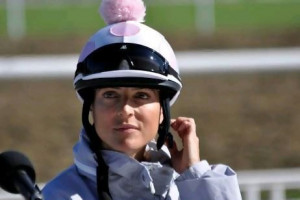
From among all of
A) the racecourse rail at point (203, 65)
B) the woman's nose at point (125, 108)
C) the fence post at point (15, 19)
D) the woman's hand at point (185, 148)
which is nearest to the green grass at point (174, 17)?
the fence post at point (15, 19)

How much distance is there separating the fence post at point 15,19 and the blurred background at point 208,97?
0.05 ft

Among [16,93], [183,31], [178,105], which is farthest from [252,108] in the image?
[183,31]

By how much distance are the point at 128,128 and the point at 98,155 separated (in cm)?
12

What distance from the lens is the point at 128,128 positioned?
3.12 metres

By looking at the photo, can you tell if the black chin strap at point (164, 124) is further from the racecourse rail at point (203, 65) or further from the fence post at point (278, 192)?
the racecourse rail at point (203, 65)

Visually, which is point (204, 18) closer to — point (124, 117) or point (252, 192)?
point (252, 192)

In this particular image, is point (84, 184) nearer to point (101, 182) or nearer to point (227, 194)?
point (101, 182)

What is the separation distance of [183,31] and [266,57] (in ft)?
25.1

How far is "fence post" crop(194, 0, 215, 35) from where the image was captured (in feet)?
55.8

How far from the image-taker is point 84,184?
3.16m

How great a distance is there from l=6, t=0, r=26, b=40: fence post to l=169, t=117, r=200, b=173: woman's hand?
13.0m

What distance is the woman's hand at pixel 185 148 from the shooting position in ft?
10.9

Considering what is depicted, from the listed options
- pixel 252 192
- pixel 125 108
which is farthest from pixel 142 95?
pixel 252 192

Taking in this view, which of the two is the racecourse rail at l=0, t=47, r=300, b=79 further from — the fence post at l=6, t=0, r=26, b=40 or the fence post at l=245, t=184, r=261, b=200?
the fence post at l=6, t=0, r=26, b=40
